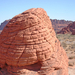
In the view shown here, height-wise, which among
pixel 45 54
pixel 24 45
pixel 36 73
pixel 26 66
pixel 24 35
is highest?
pixel 24 35

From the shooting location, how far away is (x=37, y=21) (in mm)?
6777

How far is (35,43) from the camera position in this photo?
6207 mm

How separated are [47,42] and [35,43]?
0.98 m

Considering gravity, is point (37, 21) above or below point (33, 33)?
above

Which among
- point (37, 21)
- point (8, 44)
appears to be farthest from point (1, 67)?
point (37, 21)

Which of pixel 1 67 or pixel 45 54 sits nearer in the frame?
pixel 45 54

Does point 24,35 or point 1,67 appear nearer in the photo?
point 24,35

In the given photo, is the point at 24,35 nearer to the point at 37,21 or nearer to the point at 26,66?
the point at 37,21

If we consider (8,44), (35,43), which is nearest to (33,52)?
(35,43)

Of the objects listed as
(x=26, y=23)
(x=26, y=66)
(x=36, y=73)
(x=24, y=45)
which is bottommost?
(x=36, y=73)

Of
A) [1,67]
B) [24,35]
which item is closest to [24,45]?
[24,35]

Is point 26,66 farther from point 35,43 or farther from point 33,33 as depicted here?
point 33,33

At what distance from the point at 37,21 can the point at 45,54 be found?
2407 mm

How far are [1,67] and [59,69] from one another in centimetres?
410
